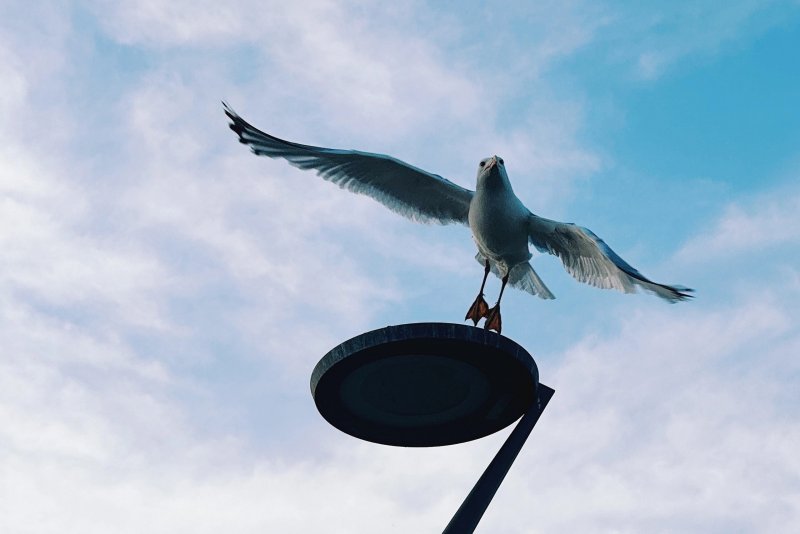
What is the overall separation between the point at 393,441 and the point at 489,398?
1.07 metres

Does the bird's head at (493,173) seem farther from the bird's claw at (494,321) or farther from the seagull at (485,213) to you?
the bird's claw at (494,321)

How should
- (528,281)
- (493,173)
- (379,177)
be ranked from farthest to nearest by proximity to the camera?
(379,177) < (528,281) < (493,173)

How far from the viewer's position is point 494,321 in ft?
32.7

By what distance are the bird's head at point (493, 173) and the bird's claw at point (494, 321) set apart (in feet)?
4.59

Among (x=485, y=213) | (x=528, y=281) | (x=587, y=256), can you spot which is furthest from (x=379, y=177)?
(x=587, y=256)

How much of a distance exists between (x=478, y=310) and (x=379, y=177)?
1873 millimetres

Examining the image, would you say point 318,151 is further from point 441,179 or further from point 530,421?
point 530,421

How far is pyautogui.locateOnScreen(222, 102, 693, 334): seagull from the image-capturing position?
9.39 meters

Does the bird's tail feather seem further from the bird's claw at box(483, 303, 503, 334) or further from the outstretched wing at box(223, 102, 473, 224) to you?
the outstretched wing at box(223, 102, 473, 224)

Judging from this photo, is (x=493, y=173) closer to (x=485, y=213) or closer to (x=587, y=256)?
(x=485, y=213)

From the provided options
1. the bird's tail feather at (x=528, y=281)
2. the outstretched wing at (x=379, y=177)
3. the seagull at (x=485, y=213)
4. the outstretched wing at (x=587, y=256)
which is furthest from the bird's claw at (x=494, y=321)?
the outstretched wing at (x=379, y=177)

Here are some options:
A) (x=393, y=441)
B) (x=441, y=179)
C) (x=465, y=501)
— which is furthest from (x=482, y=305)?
(x=465, y=501)

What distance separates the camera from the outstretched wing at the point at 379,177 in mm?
10242

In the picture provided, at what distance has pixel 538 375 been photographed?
8.13 metres
